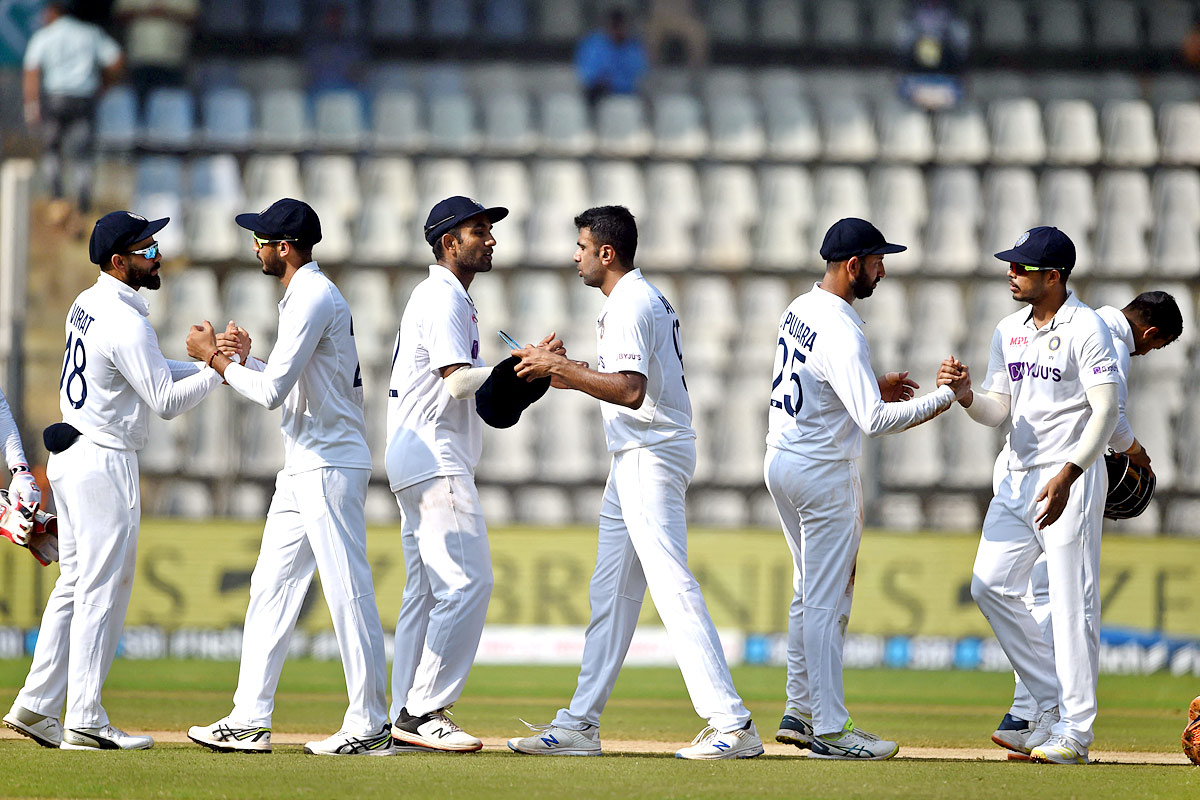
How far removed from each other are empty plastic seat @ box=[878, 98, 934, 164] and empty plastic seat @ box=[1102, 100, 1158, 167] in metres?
2.19

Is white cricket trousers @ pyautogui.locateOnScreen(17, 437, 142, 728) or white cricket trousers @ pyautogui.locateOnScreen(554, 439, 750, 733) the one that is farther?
white cricket trousers @ pyautogui.locateOnScreen(17, 437, 142, 728)

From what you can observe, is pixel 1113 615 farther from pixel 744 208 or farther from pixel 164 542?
pixel 164 542

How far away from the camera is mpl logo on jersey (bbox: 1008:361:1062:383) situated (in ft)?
21.2

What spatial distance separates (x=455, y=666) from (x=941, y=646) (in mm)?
7456

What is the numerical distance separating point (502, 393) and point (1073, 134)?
13.6 metres

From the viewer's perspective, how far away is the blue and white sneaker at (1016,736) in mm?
6516

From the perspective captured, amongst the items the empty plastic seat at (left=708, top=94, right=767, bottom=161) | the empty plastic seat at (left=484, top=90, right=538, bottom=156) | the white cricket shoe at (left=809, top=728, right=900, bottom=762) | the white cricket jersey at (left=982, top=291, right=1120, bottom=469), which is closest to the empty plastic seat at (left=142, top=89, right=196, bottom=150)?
the empty plastic seat at (left=484, top=90, right=538, bottom=156)

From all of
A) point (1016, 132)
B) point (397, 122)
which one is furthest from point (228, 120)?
point (1016, 132)

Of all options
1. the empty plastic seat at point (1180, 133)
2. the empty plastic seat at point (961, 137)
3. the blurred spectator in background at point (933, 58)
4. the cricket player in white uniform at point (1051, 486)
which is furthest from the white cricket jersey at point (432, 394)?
the empty plastic seat at point (1180, 133)

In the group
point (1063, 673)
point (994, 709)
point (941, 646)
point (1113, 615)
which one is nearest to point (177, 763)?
point (1063, 673)

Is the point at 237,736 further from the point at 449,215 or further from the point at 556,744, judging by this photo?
the point at 449,215

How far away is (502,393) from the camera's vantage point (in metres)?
6.13

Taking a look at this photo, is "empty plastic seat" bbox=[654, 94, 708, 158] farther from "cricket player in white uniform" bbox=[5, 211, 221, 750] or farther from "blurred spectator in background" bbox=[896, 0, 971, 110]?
"cricket player in white uniform" bbox=[5, 211, 221, 750]

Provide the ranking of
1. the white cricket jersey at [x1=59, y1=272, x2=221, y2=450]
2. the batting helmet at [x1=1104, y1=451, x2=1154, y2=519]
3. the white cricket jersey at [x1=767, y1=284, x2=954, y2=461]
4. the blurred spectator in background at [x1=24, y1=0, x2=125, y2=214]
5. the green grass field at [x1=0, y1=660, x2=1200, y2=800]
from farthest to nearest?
the blurred spectator in background at [x1=24, y1=0, x2=125, y2=214] < the batting helmet at [x1=1104, y1=451, x2=1154, y2=519] < the white cricket jersey at [x1=59, y1=272, x2=221, y2=450] < the white cricket jersey at [x1=767, y1=284, x2=954, y2=461] < the green grass field at [x1=0, y1=660, x2=1200, y2=800]
